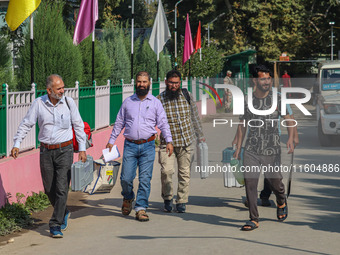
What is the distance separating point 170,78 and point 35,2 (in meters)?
3.09

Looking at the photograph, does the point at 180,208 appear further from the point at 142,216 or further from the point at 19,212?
the point at 19,212

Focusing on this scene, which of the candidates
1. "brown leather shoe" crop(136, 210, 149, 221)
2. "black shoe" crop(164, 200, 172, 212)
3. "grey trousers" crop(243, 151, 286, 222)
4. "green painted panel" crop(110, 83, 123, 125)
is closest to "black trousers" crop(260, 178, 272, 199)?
"grey trousers" crop(243, 151, 286, 222)

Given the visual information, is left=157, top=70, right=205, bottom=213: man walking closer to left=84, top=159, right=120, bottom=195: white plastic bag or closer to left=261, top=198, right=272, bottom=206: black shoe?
left=84, top=159, right=120, bottom=195: white plastic bag

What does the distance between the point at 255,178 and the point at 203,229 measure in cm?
82

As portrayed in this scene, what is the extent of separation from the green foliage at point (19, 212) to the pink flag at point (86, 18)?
670 cm

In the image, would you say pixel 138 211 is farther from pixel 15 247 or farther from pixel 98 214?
pixel 15 247

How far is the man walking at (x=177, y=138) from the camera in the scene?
9188 mm

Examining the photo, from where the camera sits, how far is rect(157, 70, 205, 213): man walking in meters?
9.19

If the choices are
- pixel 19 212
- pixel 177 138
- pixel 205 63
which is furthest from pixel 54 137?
pixel 205 63

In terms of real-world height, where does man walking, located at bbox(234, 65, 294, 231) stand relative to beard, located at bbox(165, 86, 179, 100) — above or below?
below

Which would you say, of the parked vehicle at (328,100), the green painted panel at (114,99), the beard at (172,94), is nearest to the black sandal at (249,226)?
the beard at (172,94)

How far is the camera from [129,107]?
8.77 meters

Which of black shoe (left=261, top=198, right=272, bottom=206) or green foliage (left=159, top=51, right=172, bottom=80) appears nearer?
black shoe (left=261, top=198, right=272, bottom=206)

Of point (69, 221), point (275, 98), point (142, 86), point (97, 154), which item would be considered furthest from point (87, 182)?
point (97, 154)
